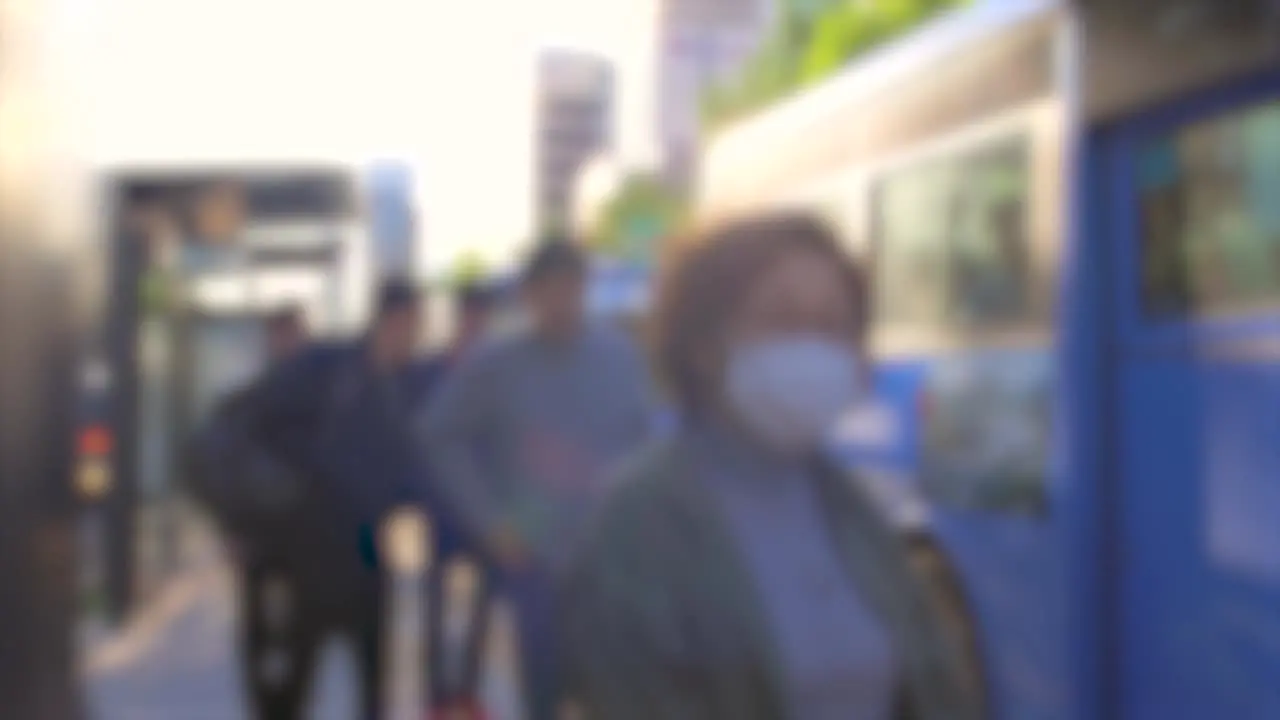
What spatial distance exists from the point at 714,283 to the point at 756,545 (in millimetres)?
278

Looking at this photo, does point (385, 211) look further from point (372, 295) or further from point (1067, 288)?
point (1067, 288)

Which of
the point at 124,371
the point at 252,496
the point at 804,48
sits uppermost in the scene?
the point at 804,48

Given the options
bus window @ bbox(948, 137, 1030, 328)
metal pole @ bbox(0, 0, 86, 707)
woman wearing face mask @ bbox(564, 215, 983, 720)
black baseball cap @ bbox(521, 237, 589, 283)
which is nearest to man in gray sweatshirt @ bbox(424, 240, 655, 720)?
black baseball cap @ bbox(521, 237, 589, 283)

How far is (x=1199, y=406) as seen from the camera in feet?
10.4

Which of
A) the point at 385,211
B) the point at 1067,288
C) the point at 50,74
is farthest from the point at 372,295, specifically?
the point at 1067,288

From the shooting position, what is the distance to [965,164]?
3.36 m

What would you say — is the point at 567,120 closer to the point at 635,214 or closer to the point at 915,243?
the point at 635,214

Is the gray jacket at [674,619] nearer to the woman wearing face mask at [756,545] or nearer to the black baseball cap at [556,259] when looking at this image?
the woman wearing face mask at [756,545]

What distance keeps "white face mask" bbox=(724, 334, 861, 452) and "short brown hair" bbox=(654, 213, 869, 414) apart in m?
0.04

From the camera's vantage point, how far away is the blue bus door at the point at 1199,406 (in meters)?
2.99

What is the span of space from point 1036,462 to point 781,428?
166 centimetres

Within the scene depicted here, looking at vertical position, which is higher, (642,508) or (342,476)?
(642,508)

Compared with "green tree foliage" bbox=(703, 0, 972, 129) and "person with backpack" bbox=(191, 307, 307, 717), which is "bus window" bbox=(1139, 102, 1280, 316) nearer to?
"green tree foliage" bbox=(703, 0, 972, 129)

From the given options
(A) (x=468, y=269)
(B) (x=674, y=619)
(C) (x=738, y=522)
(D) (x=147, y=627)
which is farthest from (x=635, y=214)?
(D) (x=147, y=627)
